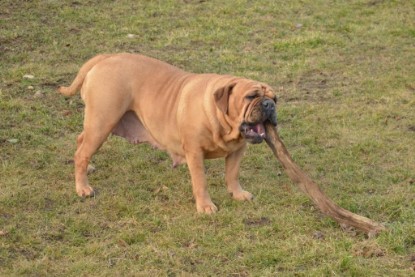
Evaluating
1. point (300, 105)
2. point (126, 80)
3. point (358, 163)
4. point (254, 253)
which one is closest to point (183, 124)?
point (126, 80)

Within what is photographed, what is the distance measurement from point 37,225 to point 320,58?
5.83 meters

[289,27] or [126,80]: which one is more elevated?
[126,80]

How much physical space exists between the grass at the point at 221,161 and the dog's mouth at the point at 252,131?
0.62 m

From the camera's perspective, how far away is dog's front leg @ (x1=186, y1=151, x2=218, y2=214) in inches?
246

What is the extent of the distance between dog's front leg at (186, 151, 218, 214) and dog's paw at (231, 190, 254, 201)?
13.4 inches

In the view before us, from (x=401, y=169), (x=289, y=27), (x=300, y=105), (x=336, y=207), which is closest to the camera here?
(x=336, y=207)

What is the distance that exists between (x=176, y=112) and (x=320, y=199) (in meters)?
1.39

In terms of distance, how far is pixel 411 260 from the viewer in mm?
5289

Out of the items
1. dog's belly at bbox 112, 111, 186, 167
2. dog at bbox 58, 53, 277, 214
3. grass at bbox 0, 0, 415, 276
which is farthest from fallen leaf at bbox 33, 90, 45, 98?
dog's belly at bbox 112, 111, 186, 167

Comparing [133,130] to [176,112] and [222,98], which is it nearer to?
[176,112]

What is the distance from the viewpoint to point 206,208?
6.25 m

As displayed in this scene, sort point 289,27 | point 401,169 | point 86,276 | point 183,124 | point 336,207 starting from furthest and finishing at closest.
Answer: point 289,27, point 401,169, point 183,124, point 336,207, point 86,276

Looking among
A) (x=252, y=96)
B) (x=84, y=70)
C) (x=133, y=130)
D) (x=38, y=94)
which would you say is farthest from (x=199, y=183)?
(x=38, y=94)

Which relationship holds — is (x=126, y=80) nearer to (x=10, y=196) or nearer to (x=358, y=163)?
(x=10, y=196)
